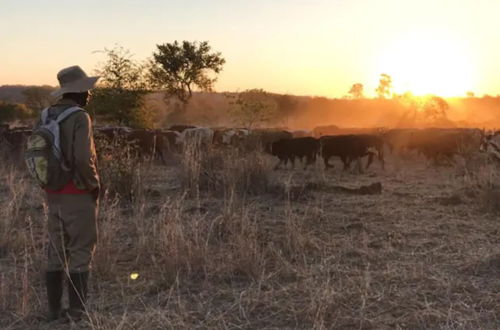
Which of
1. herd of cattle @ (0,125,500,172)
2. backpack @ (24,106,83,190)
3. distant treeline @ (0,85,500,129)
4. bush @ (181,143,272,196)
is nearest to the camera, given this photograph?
backpack @ (24,106,83,190)

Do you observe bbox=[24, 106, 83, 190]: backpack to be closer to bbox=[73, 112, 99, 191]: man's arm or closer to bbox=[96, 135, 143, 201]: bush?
bbox=[73, 112, 99, 191]: man's arm

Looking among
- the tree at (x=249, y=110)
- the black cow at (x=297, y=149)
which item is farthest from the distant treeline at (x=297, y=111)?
the black cow at (x=297, y=149)

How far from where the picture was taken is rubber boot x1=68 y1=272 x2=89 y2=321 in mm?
4305

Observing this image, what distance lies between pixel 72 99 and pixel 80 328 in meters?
1.74

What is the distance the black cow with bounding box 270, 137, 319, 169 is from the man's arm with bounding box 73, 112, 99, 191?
1223 cm

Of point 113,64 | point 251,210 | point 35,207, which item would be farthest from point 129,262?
point 113,64

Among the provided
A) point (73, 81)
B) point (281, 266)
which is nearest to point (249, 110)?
point (281, 266)

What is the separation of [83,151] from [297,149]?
1271cm

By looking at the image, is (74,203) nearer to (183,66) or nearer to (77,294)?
(77,294)

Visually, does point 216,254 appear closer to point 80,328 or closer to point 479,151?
point 80,328

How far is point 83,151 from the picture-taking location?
4.09 m

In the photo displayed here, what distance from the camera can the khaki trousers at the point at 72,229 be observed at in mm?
4184

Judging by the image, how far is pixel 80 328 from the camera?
427cm

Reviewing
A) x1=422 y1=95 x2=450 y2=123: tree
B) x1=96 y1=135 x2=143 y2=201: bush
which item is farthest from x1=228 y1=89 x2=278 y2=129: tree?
x1=96 y1=135 x2=143 y2=201: bush
